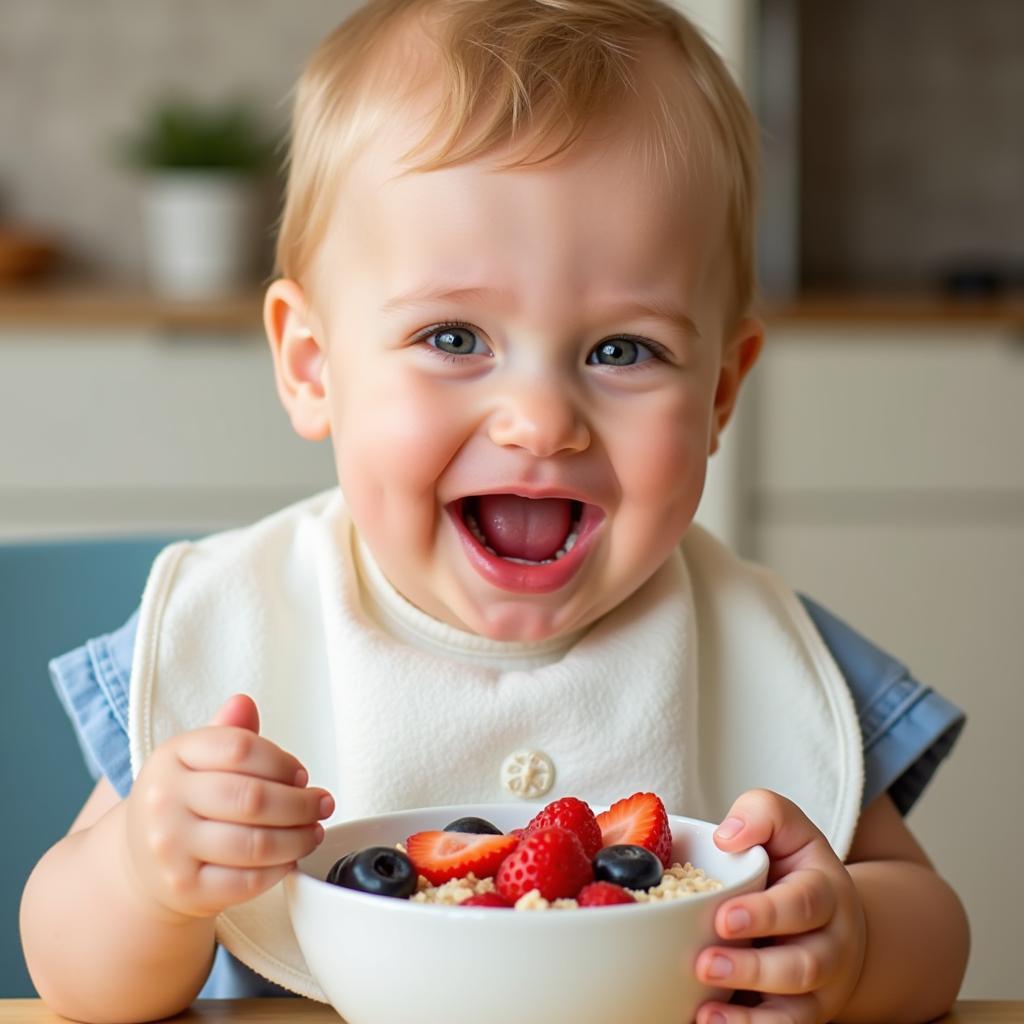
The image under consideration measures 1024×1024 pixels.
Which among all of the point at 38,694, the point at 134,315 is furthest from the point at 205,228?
the point at 38,694

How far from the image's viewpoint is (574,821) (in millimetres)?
733

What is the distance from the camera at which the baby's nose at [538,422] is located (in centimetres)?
88

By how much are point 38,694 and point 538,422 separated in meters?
0.49

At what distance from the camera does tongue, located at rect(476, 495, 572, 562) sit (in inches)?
38.0

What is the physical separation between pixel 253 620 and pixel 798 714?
37 centimetres

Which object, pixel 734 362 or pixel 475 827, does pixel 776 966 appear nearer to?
pixel 475 827

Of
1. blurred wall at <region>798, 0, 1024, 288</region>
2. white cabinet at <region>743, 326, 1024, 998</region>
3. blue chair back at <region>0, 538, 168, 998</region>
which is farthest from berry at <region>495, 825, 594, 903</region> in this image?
blurred wall at <region>798, 0, 1024, 288</region>

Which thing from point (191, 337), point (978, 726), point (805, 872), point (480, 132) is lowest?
point (978, 726)

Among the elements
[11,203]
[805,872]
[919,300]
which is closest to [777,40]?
[919,300]

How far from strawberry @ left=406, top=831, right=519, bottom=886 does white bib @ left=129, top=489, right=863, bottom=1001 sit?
10.1 inches

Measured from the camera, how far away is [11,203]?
3.33m

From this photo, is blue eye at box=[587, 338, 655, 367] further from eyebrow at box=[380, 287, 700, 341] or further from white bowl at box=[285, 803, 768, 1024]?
white bowl at box=[285, 803, 768, 1024]

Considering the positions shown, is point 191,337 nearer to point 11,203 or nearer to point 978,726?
point 11,203

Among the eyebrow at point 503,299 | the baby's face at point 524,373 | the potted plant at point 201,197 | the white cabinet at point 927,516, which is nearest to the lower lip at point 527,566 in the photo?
the baby's face at point 524,373
